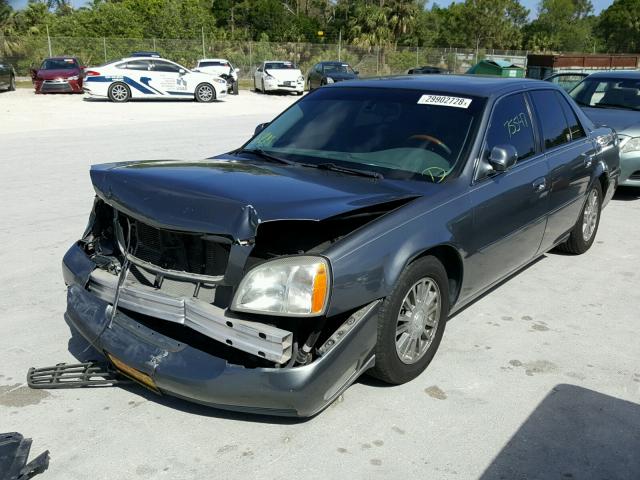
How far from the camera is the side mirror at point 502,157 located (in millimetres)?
4004

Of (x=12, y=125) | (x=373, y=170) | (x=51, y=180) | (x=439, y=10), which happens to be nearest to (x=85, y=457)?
(x=373, y=170)

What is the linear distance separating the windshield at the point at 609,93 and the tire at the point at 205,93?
16179 millimetres

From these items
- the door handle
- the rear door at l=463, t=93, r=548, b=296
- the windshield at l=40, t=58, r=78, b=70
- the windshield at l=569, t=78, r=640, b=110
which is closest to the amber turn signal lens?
the rear door at l=463, t=93, r=548, b=296

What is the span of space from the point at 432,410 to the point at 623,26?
276ft

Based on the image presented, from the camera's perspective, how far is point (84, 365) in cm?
364

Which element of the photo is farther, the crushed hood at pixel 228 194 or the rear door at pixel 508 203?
the rear door at pixel 508 203

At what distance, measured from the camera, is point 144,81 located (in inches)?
880

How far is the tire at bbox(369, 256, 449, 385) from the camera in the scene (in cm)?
325

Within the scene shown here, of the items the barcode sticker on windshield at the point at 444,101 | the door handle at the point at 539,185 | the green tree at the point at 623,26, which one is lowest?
the door handle at the point at 539,185

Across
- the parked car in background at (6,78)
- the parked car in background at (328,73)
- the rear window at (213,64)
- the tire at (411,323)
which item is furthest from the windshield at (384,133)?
the rear window at (213,64)

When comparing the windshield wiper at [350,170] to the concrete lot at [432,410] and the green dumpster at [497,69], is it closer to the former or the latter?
the concrete lot at [432,410]

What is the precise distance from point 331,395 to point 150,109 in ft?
61.0

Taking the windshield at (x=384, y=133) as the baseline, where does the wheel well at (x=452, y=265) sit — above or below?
A: below

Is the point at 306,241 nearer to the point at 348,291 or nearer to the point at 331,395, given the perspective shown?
the point at 348,291
